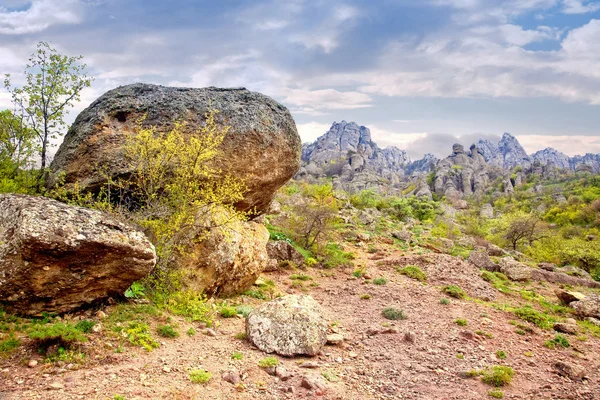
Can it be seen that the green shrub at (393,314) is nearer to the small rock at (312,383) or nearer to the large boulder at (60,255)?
the small rock at (312,383)

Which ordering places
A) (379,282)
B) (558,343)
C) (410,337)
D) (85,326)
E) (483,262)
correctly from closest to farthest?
(85,326) < (410,337) < (558,343) < (379,282) < (483,262)

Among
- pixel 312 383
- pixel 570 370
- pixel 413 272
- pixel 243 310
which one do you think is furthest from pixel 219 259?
pixel 413 272

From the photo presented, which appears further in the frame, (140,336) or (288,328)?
(288,328)

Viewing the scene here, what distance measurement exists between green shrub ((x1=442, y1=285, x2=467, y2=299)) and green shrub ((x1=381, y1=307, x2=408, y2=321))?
3.73 meters

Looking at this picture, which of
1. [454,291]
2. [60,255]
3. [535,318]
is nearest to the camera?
[60,255]

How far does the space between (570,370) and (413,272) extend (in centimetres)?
884

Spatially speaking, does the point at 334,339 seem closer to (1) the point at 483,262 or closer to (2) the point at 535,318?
(2) the point at 535,318

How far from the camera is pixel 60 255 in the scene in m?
7.19

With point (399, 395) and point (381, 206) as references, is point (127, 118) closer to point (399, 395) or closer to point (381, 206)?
point (399, 395)

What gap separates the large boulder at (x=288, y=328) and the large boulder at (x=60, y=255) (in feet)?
10.3

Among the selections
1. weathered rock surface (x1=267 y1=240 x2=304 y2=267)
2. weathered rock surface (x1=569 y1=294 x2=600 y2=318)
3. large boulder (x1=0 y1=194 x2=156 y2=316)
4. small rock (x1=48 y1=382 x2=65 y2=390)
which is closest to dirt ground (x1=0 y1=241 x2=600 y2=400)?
small rock (x1=48 y1=382 x2=65 y2=390)

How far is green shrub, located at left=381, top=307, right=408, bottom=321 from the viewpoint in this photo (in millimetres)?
11516

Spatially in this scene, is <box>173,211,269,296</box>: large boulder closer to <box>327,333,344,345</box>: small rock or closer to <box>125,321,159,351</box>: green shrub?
<box>125,321,159,351</box>: green shrub

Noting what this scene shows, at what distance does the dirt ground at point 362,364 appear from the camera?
231 inches
